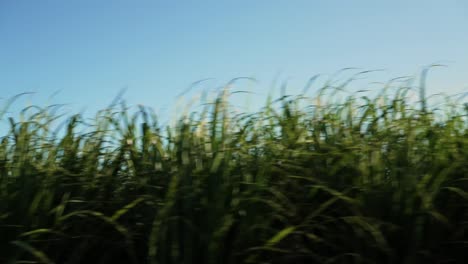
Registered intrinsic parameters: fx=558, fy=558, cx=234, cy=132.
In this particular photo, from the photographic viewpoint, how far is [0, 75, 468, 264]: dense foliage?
2326 mm

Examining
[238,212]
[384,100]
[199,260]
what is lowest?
[199,260]

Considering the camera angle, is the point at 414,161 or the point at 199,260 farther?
the point at 414,161

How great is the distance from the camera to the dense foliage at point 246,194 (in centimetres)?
233

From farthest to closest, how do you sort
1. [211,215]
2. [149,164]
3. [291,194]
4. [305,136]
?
1. [305,136]
2. [149,164]
3. [291,194]
4. [211,215]

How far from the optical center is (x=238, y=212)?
2385mm

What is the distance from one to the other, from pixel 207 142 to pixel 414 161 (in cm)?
98

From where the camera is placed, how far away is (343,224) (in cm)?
242

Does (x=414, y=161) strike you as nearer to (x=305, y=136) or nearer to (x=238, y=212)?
(x=305, y=136)

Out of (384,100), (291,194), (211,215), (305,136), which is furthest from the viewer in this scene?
(384,100)

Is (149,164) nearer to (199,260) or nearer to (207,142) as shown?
(207,142)

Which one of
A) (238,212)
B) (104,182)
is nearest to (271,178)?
(238,212)

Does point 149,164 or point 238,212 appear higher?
point 149,164

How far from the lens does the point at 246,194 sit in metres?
2.37

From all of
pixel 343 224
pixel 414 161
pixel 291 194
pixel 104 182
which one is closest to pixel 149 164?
pixel 104 182
